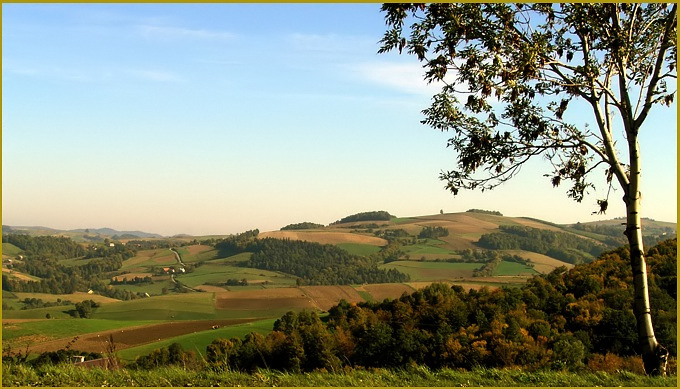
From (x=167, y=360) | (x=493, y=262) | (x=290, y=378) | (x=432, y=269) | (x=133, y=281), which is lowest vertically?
(x=133, y=281)

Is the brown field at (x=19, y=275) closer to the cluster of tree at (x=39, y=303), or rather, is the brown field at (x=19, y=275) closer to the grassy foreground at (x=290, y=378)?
the cluster of tree at (x=39, y=303)

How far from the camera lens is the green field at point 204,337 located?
7312 cm

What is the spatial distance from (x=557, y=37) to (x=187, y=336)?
254 ft

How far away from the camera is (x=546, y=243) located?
18800cm

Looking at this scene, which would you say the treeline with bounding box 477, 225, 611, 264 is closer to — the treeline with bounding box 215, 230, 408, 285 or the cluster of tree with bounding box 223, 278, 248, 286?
the treeline with bounding box 215, 230, 408, 285

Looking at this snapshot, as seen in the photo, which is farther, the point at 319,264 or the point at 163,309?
the point at 319,264

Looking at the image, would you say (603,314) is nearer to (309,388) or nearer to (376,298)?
(309,388)

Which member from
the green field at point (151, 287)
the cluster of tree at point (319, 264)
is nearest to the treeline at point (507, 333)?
the cluster of tree at point (319, 264)

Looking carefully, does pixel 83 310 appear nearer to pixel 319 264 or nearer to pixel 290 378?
pixel 319 264

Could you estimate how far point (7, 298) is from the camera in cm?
13675

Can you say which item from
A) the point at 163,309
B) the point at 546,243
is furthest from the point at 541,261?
the point at 163,309

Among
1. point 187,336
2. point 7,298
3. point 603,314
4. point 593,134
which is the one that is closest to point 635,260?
point 593,134

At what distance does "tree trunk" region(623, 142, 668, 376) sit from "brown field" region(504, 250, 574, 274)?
14019 centimetres

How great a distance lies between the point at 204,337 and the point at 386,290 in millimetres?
49883
